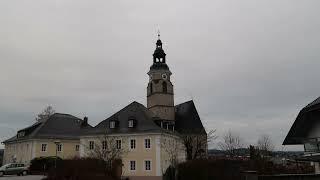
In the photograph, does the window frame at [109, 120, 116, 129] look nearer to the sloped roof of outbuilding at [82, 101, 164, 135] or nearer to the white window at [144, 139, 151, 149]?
the sloped roof of outbuilding at [82, 101, 164, 135]

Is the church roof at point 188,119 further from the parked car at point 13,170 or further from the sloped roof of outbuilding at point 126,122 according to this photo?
the parked car at point 13,170

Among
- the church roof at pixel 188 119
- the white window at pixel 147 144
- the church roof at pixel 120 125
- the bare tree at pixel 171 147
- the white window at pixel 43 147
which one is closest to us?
the white window at pixel 147 144

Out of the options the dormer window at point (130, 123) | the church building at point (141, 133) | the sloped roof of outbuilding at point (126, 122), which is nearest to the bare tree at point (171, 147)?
the church building at point (141, 133)

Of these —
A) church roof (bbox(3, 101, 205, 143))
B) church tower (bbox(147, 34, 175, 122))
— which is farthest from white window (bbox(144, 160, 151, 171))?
church tower (bbox(147, 34, 175, 122))

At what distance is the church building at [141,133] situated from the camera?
54.6 meters

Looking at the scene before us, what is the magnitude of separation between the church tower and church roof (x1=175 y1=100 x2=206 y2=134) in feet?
7.19

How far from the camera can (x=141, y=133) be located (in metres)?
55.3

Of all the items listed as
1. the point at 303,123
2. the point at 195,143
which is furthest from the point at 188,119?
the point at 303,123

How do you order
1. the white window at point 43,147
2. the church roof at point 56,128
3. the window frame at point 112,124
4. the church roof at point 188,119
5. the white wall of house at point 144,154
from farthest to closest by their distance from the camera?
1. the church roof at point 188,119
2. the church roof at point 56,128
3. the white window at point 43,147
4. the window frame at point 112,124
5. the white wall of house at point 144,154

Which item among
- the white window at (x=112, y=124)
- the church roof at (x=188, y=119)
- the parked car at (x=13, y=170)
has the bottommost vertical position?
the parked car at (x=13, y=170)

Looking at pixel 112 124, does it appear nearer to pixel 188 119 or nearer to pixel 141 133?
pixel 141 133

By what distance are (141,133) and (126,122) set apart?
342cm

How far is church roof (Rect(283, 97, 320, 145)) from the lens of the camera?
20020mm

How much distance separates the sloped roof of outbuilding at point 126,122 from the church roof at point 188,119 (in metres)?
10.6
